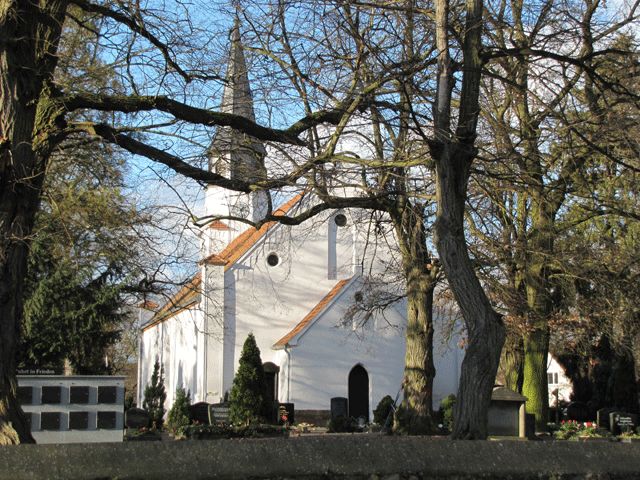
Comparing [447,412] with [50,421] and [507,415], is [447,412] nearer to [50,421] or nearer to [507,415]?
[507,415]

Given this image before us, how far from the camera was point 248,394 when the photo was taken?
30.0 m

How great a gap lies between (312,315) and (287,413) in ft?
20.4

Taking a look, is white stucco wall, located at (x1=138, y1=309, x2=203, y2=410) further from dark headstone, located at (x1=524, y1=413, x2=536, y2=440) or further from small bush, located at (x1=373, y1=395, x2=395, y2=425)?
dark headstone, located at (x1=524, y1=413, x2=536, y2=440)

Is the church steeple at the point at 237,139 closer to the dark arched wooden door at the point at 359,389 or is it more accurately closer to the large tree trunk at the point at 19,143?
the large tree trunk at the point at 19,143

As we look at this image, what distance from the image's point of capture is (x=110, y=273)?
2694 cm

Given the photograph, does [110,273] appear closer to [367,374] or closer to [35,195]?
[367,374]

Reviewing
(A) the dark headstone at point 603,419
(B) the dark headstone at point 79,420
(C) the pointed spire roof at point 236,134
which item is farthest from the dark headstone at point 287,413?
(C) the pointed spire roof at point 236,134

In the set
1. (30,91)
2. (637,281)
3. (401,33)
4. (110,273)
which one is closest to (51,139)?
(30,91)

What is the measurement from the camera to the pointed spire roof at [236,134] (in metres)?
11.4

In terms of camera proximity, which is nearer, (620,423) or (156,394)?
(620,423)

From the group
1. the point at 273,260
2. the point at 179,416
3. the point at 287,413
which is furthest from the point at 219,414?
the point at 273,260

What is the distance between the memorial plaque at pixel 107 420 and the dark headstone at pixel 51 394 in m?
0.91

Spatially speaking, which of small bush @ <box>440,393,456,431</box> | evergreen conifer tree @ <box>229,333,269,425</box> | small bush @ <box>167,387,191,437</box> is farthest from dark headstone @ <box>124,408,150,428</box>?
small bush @ <box>440,393,456,431</box>

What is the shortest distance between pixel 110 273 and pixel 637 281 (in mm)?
16317
